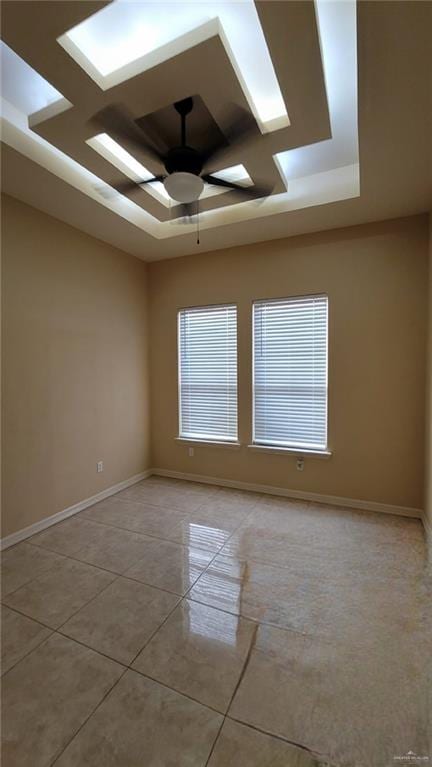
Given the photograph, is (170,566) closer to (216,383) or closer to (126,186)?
(216,383)

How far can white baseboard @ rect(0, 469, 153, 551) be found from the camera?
269cm

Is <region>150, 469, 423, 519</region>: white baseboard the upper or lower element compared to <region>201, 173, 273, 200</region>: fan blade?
lower

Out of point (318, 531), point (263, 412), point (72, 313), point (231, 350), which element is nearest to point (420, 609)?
point (318, 531)

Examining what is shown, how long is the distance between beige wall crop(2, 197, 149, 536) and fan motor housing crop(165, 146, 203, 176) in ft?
5.28

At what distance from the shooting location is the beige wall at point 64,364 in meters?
2.73

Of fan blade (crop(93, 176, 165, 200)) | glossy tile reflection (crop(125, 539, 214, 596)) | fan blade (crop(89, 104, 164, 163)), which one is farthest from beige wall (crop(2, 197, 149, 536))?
fan blade (crop(89, 104, 164, 163))

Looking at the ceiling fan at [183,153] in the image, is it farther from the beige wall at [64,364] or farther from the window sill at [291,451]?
the window sill at [291,451]

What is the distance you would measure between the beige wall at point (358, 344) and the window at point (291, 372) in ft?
0.37

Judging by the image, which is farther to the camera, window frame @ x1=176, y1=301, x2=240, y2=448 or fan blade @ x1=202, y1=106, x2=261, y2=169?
window frame @ x1=176, y1=301, x2=240, y2=448

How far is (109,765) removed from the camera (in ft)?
3.89

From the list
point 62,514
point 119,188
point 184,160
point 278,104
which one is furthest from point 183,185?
point 62,514

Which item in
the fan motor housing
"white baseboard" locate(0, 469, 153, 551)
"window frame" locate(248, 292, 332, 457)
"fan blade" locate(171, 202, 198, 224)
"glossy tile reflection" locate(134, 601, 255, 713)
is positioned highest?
the fan motor housing

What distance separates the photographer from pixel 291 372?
363 cm

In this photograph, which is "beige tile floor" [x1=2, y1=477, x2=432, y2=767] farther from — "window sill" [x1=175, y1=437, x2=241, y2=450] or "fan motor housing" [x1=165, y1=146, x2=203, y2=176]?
"fan motor housing" [x1=165, y1=146, x2=203, y2=176]
